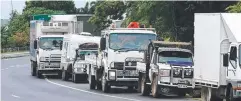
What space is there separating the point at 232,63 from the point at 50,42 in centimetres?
2550

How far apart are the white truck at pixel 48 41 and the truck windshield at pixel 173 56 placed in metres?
18.0

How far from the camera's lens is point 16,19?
121688mm

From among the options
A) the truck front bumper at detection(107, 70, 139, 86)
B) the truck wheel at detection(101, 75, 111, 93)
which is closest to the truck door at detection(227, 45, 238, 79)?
the truck front bumper at detection(107, 70, 139, 86)

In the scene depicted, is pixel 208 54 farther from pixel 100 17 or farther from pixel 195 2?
pixel 100 17

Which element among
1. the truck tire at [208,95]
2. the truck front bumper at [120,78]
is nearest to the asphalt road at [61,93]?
the truck front bumper at [120,78]

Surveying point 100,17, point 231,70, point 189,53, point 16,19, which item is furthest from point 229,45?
point 16,19

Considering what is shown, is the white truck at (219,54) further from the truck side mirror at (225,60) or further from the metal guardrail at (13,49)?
the metal guardrail at (13,49)

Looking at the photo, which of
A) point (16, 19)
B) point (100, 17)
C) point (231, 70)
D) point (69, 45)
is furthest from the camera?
point (16, 19)

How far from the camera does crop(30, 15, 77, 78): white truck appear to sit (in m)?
47.2

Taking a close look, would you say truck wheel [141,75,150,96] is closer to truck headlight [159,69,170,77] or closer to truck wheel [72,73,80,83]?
truck headlight [159,69,170,77]

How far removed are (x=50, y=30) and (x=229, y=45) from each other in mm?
27193

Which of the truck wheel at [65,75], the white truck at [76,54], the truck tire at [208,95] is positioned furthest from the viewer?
the truck wheel at [65,75]

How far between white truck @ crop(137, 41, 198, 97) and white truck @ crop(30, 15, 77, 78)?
16528mm

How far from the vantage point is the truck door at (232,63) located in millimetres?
23141
